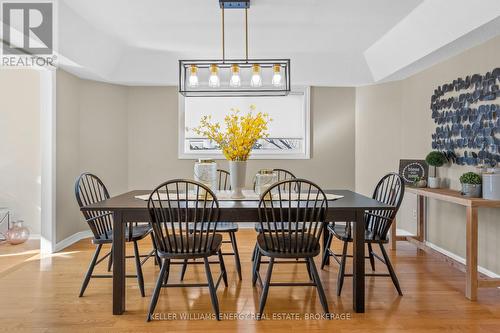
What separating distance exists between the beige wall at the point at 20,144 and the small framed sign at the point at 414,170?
15.3 ft

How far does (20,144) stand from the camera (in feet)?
15.5

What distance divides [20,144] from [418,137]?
5149mm

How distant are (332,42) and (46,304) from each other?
4.08 metres

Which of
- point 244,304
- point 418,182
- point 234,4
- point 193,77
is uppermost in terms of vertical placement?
point 234,4

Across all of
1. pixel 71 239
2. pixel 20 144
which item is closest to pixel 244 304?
pixel 71 239

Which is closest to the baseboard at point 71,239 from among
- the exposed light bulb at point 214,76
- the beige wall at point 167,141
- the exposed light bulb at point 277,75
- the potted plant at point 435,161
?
the beige wall at point 167,141

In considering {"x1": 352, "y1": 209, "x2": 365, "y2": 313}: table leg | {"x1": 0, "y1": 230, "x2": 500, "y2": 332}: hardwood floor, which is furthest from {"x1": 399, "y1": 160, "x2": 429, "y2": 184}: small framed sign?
{"x1": 352, "y1": 209, "x2": 365, "y2": 313}: table leg

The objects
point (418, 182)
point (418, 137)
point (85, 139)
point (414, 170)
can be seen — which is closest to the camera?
point (418, 182)

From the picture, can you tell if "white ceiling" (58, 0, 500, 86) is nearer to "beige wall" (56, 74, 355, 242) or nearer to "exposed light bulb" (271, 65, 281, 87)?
"beige wall" (56, 74, 355, 242)

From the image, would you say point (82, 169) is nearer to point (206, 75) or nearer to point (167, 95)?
point (167, 95)

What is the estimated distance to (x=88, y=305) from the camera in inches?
107

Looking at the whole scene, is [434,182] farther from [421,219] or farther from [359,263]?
[359,263]

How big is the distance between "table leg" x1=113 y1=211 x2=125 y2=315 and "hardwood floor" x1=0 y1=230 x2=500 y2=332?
0.09 meters

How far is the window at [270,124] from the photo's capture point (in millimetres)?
5410
